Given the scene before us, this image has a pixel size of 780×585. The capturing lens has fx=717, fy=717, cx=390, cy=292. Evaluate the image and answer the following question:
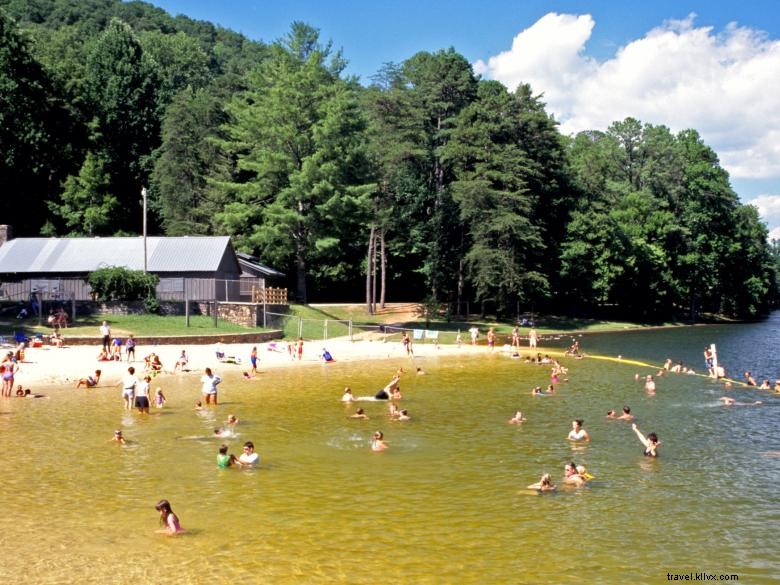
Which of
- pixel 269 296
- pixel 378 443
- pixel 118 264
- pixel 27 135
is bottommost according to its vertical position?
pixel 378 443

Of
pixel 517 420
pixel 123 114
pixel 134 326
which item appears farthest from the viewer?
pixel 123 114

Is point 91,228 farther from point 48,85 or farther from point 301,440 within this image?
point 301,440

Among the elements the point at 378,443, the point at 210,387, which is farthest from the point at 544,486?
the point at 210,387

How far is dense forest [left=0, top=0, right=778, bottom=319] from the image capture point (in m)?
66.9

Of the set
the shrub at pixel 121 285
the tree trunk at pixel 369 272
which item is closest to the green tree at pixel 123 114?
the tree trunk at pixel 369 272

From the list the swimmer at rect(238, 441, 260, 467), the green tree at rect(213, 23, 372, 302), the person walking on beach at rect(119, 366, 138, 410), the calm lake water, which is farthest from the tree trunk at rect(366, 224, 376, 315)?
the swimmer at rect(238, 441, 260, 467)

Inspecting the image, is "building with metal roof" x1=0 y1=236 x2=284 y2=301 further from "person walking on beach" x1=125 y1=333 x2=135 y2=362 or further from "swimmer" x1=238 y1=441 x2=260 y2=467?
"swimmer" x1=238 y1=441 x2=260 y2=467

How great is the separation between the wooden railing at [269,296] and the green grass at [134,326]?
16.3 ft

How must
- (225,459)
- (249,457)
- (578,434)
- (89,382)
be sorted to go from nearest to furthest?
1. (225,459)
2. (249,457)
3. (578,434)
4. (89,382)

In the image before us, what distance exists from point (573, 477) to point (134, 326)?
3496cm

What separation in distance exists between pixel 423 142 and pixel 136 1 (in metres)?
134

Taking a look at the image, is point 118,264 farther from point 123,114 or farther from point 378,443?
point 123,114

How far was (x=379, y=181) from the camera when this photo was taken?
75125 mm

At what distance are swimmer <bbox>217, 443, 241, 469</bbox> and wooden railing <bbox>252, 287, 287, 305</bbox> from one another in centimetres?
3436
